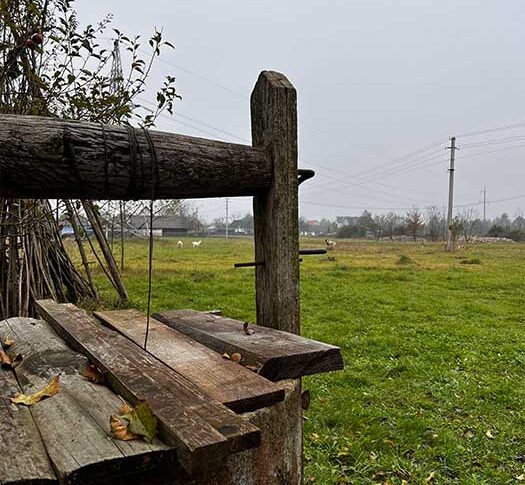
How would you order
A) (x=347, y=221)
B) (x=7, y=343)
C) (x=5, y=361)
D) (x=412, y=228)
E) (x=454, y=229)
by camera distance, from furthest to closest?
(x=347, y=221), (x=412, y=228), (x=454, y=229), (x=7, y=343), (x=5, y=361)

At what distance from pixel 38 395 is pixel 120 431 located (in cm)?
30

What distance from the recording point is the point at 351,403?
12.2ft

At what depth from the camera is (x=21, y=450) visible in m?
0.82

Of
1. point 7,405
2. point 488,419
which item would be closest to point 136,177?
point 7,405

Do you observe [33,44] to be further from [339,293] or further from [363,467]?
[339,293]

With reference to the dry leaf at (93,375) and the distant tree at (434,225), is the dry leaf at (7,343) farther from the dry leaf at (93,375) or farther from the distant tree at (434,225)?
the distant tree at (434,225)

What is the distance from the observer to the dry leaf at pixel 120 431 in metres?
0.85

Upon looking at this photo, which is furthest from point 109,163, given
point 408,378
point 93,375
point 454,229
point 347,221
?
point 347,221

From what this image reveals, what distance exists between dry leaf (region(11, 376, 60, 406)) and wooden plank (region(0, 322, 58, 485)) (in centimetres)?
1

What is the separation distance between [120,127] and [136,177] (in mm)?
136

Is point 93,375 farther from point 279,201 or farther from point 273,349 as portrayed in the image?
point 279,201

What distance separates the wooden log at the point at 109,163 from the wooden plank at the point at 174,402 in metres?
0.43

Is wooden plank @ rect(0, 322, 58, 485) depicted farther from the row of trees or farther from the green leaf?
the row of trees

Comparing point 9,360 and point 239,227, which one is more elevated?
point 239,227
